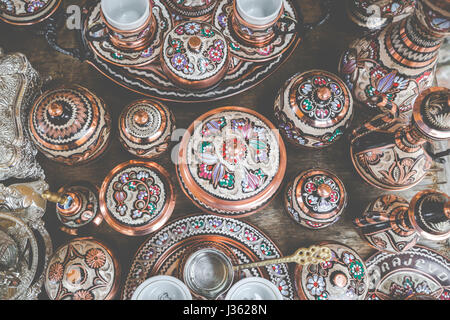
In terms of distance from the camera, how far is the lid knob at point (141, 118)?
0.60m

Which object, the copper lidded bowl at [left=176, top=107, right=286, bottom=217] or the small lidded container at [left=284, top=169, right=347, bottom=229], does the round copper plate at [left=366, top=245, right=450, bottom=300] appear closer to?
the small lidded container at [left=284, top=169, right=347, bottom=229]

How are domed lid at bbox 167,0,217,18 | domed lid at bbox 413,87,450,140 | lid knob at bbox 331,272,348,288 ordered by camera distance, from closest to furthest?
domed lid at bbox 413,87,450,140, lid knob at bbox 331,272,348,288, domed lid at bbox 167,0,217,18

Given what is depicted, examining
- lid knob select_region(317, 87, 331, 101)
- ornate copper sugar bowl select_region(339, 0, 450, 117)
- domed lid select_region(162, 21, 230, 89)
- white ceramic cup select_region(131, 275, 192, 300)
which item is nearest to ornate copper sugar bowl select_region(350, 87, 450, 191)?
ornate copper sugar bowl select_region(339, 0, 450, 117)

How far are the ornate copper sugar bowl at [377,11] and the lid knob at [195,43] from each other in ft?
1.45

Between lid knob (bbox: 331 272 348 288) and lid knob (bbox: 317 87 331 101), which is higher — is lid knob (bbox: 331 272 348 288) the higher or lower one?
the lower one

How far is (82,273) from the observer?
0.58 metres

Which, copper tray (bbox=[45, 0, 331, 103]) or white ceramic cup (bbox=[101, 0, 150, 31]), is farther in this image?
copper tray (bbox=[45, 0, 331, 103])

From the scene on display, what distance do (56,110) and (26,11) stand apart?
12.9 inches

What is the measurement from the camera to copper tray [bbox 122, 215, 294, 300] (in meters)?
0.65

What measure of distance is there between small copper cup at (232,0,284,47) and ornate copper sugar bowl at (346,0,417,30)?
0.25 m

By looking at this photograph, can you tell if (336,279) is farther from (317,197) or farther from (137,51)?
(137,51)

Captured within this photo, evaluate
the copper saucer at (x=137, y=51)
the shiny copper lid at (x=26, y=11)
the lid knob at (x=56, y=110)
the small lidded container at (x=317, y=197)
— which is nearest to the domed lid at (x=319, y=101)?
the small lidded container at (x=317, y=197)
